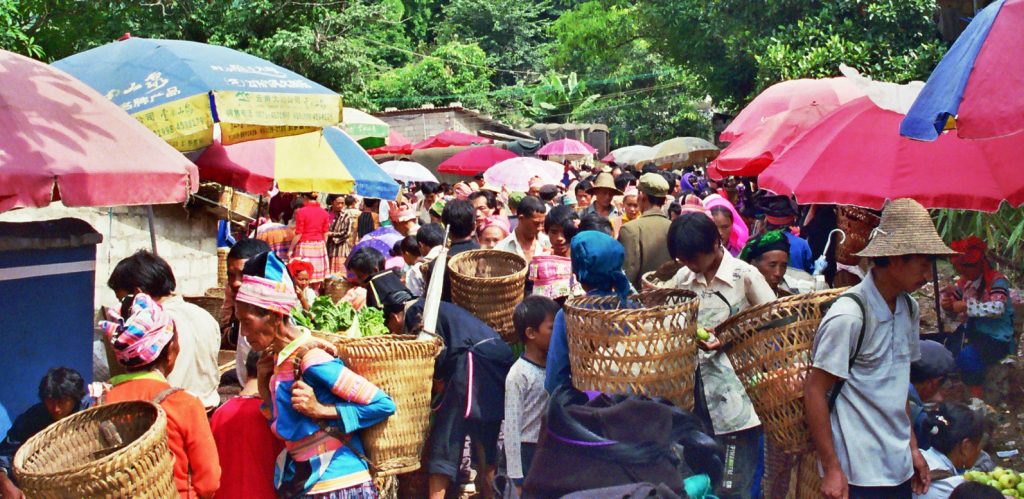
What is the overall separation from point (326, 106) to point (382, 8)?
16954mm

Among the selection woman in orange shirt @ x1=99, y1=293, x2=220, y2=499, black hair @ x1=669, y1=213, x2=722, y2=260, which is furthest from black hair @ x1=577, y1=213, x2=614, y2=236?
woman in orange shirt @ x1=99, y1=293, x2=220, y2=499

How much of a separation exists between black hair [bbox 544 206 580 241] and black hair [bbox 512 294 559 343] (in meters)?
1.82

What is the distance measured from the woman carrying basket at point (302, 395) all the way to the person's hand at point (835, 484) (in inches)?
76.2

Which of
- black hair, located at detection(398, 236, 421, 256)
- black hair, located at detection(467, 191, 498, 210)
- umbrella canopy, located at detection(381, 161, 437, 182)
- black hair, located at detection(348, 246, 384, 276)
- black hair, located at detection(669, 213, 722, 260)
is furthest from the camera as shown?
umbrella canopy, located at detection(381, 161, 437, 182)

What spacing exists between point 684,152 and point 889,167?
13.8m

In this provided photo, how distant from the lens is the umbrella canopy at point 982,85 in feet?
11.6

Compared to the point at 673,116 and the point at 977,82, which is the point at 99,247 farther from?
the point at 673,116

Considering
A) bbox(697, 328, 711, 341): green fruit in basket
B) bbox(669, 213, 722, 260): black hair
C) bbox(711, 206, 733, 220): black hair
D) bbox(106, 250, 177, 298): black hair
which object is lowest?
bbox(106, 250, 177, 298): black hair

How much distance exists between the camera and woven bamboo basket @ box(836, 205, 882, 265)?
19.4ft

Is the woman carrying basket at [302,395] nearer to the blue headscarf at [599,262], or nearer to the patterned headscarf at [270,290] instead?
the patterned headscarf at [270,290]

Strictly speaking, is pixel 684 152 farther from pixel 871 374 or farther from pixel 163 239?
pixel 871 374

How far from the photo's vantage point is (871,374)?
13.1 feet

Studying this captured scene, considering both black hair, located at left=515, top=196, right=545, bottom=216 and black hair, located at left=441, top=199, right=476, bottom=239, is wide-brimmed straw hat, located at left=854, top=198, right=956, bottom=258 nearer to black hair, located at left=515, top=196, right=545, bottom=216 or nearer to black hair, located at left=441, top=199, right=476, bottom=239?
black hair, located at left=515, top=196, right=545, bottom=216

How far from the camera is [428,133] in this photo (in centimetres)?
3194
